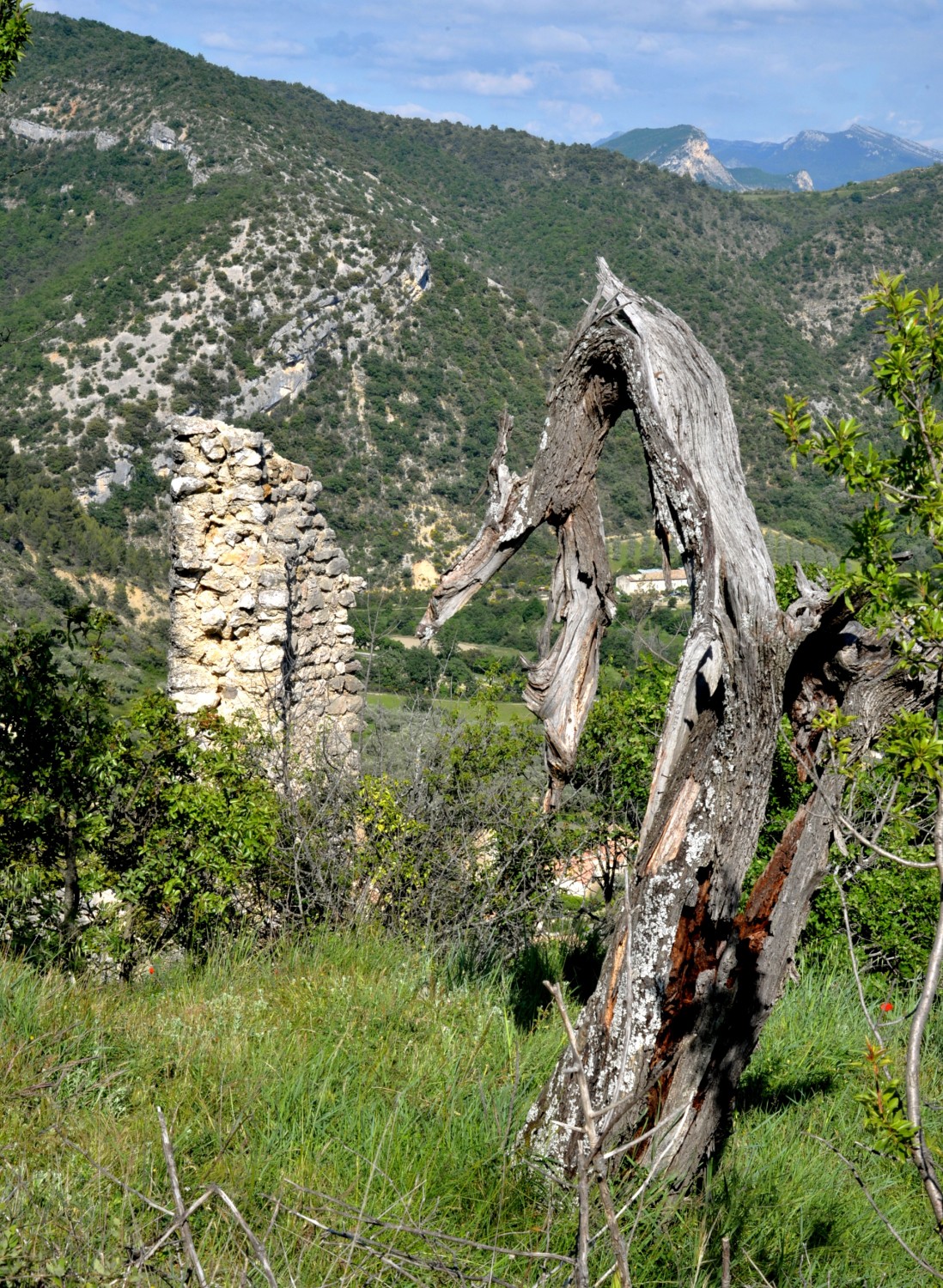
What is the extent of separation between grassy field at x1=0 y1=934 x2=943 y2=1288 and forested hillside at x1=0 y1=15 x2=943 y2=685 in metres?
14.6

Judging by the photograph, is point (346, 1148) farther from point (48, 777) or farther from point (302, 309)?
point (302, 309)

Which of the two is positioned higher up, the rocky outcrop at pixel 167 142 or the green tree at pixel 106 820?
the rocky outcrop at pixel 167 142

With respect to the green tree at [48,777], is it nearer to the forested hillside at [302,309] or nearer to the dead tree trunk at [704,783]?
the dead tree trunk at [704,783]

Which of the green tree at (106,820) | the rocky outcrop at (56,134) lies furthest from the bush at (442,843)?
the rocky outcrop at (56,134)

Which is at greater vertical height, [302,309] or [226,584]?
[302,309]

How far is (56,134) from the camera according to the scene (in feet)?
197

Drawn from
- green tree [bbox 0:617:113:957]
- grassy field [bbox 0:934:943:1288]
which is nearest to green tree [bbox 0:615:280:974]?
green tree [bbox 0:617:113:957]

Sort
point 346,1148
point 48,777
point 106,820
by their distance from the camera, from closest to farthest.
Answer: point 346,1148, point 48,777, point 106,820

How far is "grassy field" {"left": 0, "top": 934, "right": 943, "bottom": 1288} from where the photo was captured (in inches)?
75.7

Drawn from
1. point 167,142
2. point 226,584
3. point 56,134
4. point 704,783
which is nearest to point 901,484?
point 704,783

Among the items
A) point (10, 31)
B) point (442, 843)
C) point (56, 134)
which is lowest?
point (442, 843)

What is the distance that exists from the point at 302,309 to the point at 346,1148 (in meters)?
43.9

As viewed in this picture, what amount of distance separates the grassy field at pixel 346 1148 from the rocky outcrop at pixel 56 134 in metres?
66.7

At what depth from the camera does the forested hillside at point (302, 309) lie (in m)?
33.2
